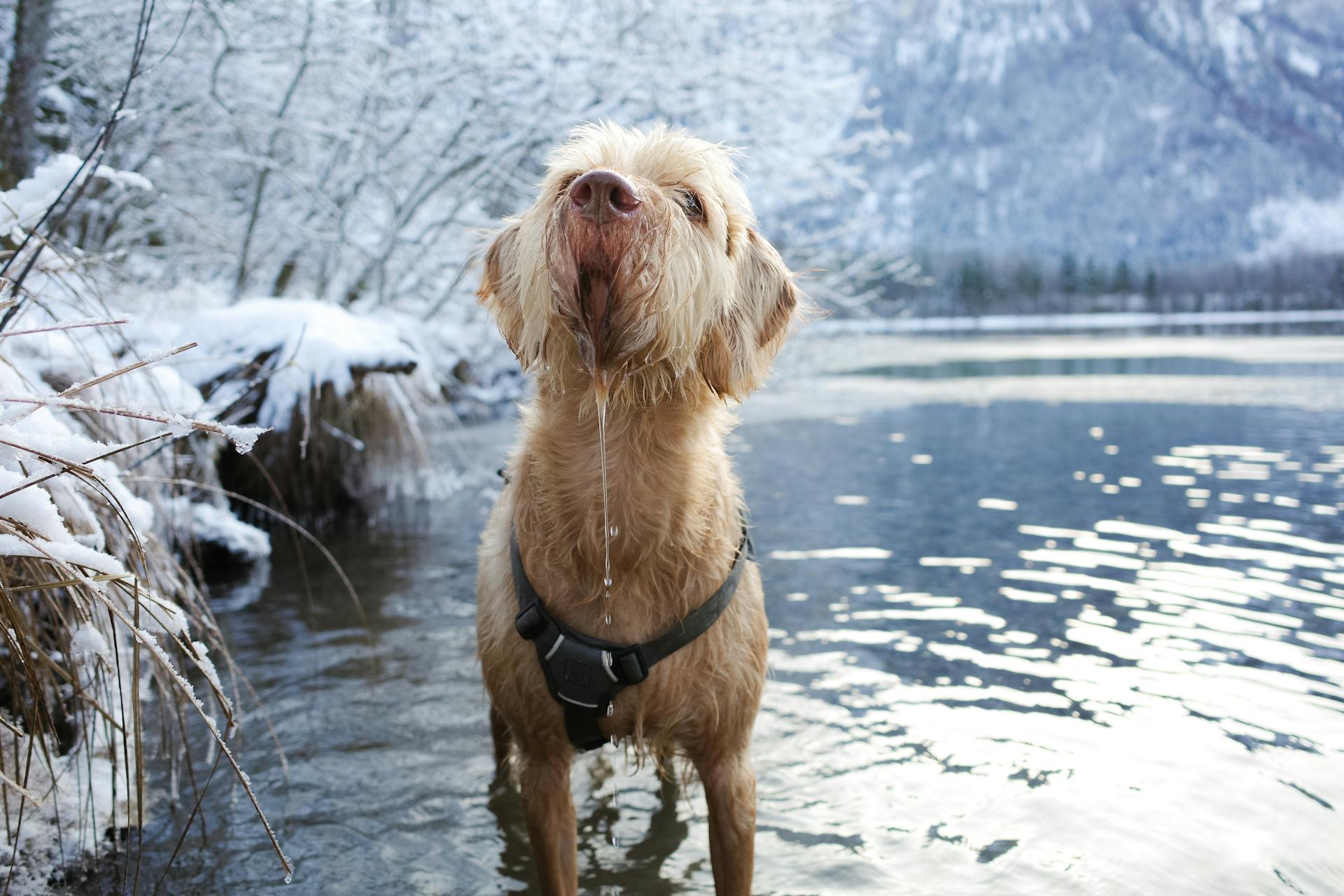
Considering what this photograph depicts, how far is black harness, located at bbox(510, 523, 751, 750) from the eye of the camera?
242cm

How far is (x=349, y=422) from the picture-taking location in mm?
7828

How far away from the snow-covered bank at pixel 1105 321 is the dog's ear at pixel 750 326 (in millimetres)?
49026

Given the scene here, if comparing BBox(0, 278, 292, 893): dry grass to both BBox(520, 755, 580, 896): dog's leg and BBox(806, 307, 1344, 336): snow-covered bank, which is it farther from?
BBox(806, 307, 1344, 336): snow-covered bank

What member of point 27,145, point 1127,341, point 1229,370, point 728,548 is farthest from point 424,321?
point 1127,341

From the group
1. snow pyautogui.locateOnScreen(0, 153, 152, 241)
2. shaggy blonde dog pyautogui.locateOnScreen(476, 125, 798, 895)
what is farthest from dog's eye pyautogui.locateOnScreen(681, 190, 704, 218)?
snow pyautogui.locateOnScreen(0, 153, 152, 241)

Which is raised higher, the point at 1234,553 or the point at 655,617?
the point at 655,617

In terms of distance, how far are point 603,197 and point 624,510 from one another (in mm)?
938

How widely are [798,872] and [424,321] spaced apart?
29.1 ft

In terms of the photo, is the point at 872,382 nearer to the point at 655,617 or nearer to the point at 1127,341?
the point at 655,617

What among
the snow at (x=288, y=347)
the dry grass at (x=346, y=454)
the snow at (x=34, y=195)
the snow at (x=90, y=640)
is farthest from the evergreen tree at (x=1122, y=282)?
the snow at (x=90, y=640)

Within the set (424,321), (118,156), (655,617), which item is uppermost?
(118,156)

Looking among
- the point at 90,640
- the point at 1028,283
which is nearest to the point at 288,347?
the point at 90,640

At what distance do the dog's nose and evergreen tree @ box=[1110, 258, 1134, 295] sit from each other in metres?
101

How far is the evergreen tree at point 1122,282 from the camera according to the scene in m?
89.4
